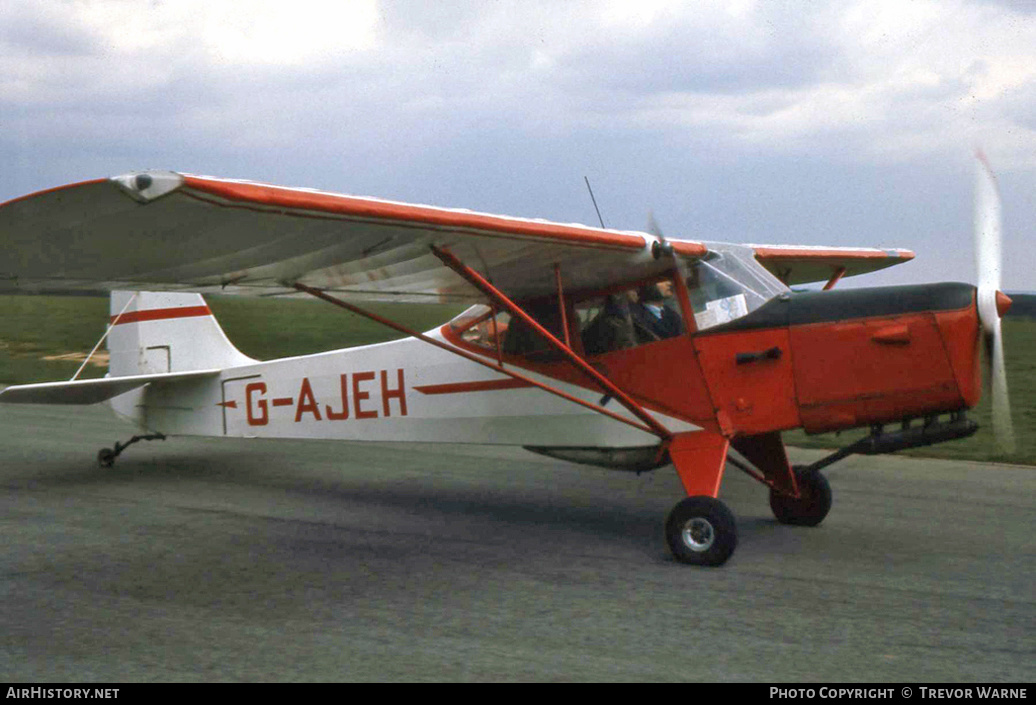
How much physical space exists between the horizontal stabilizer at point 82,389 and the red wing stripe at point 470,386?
2393 millimetres

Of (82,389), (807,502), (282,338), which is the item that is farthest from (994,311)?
(282,338)

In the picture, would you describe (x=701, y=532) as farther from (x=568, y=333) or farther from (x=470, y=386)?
(x=470, y=386)

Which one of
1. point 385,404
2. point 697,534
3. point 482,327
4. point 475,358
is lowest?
point 697,534

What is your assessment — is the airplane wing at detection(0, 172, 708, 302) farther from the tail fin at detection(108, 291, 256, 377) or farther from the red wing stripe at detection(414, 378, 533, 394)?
the tail fin at detection(108, 291, 256, 377)

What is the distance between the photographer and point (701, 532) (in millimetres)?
6176

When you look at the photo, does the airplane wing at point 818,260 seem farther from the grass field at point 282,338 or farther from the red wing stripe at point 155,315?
the red wing stripe at point 155,315

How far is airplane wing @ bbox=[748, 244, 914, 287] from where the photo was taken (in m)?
9.29

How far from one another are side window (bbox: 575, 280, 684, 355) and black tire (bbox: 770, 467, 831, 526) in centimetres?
158

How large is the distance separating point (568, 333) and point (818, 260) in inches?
138

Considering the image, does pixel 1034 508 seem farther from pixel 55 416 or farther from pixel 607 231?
pixel 55 416

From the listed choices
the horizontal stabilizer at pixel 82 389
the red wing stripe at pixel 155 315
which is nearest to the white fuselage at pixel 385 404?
the horizontal stabilizer at pixel 82 389

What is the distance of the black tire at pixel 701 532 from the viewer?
6.07 m

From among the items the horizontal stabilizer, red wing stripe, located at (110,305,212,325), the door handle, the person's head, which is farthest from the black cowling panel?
red wing stripe, located at (110,305,212,325)
